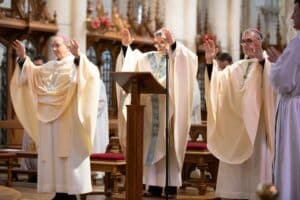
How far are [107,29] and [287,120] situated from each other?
9160 millimetres

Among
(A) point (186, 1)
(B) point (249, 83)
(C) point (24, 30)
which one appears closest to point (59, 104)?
(B) point (249, 83)

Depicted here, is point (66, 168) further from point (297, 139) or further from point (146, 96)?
point (297, 139)

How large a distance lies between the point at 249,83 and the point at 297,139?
206 centimetres

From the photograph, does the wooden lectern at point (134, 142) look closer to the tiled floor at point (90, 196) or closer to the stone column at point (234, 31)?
the tiled floor at point (90, 196)

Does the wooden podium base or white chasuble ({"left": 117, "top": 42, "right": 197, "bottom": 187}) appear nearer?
the wooden podium base

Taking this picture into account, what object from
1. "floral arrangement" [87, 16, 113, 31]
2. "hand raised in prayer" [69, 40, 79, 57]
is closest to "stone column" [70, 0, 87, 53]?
"floral arrangement" [87, 16, 113, 31]

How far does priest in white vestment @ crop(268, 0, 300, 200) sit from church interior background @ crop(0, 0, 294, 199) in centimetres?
317

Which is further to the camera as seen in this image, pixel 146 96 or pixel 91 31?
pixel 91 31

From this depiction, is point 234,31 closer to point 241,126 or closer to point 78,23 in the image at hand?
point 78,23

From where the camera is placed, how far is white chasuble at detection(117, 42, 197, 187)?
8.84 meters

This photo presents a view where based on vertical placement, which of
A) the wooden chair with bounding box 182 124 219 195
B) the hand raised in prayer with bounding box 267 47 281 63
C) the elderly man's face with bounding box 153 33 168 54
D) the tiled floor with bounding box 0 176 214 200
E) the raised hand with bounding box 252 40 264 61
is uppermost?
the elderly man's face with bounding box 153 33 168 54

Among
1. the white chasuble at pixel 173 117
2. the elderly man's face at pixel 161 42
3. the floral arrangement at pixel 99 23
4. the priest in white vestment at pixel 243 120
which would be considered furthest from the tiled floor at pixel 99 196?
the floral arrangement at pixel 99 23

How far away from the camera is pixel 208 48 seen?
826 centimetres

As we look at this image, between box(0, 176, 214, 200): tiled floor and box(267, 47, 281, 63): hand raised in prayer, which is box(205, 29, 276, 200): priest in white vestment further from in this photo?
box(267, 47, 281, 63): hand raised in prayer
